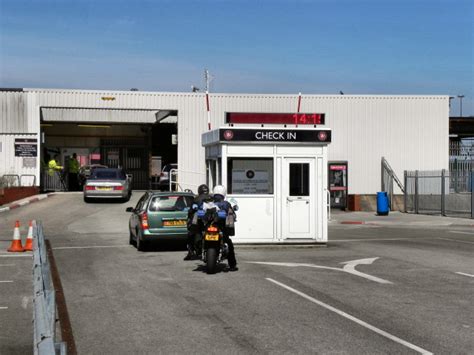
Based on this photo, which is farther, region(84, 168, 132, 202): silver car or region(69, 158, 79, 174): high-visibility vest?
region(69, 158, 79, 174): high-visibility vest

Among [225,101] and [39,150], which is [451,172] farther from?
[39,150]

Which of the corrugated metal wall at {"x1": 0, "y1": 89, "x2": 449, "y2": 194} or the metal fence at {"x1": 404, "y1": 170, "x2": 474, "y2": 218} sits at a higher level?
the corrugated metal wall at {"x1": 0, "y1": 89, "x2": 449, "y2": 194}

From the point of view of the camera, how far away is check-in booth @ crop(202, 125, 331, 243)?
17531mm

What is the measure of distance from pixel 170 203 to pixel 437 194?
19.2 m

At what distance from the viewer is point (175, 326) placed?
8.10m

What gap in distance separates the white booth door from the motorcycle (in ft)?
16.5

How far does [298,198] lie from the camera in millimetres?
17594

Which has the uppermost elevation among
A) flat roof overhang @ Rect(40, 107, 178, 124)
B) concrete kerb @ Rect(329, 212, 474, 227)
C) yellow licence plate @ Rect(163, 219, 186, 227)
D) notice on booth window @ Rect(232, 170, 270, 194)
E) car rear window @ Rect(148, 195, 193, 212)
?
flat roof overhang @ Rect(40, 107, 178, 124)

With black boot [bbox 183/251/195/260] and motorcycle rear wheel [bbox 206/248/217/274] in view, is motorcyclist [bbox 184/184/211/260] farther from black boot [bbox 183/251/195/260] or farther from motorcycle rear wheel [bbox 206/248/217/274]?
motorcycle rear wheel [bbox 206/248/217/274]

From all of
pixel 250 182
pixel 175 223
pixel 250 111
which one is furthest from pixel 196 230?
pixel 250 111

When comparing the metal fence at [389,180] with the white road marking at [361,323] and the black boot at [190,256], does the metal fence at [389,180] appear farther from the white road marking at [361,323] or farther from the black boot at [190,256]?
the white road marking at [361,323]

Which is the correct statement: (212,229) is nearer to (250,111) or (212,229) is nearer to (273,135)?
(273,135)

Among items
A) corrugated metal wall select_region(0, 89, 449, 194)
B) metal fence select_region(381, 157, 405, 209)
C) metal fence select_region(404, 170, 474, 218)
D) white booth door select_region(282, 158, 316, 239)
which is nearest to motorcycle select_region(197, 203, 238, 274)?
white booth door select_region(282, 158, 316, 239)

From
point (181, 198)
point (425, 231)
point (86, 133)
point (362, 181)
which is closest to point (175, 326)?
point (181, 198)
